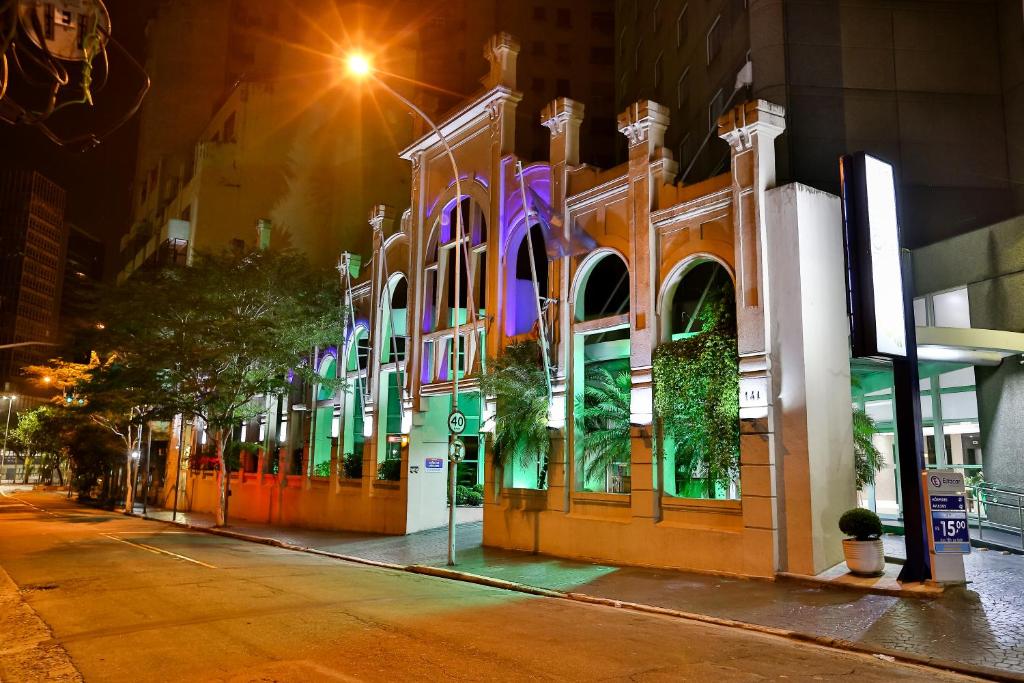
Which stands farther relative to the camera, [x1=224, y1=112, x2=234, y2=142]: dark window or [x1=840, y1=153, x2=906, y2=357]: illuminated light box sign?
[x1=224, y1=112, x2=234, y2=142]: dark window

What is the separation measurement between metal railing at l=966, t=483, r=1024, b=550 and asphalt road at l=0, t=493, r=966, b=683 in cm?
932

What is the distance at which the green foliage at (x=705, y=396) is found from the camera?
15773 millimetres

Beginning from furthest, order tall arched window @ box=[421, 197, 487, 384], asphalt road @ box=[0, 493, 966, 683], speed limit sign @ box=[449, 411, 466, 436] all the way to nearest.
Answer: tall arched window @ box=[421, 197, 487, 384] < speed limit sign @ box=[449, 411, 466, 436] < asphalt road @ box=[0, 493, 966, 683]

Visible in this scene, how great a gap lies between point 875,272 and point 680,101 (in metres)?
21.0

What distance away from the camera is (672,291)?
17625 mm

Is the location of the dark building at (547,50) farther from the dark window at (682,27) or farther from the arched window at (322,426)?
the arched window at (322,426)

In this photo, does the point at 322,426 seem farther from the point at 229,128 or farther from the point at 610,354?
the point at 229,128

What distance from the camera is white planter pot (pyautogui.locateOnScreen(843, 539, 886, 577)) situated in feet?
44.5

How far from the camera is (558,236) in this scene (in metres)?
19.8

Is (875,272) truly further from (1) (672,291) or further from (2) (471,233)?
(2) (471,233)

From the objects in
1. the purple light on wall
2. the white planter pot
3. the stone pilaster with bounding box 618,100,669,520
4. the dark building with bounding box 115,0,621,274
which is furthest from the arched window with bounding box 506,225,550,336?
the dark building with bounding box 115,0,621,274

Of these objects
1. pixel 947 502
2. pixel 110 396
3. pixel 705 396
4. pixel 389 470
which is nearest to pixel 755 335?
pixel 705 396

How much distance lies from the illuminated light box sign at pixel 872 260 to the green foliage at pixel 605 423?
612 centimetres

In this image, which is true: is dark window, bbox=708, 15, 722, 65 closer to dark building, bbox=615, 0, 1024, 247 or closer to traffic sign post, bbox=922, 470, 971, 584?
dark building, bbox=615, 0, 1024, 247
